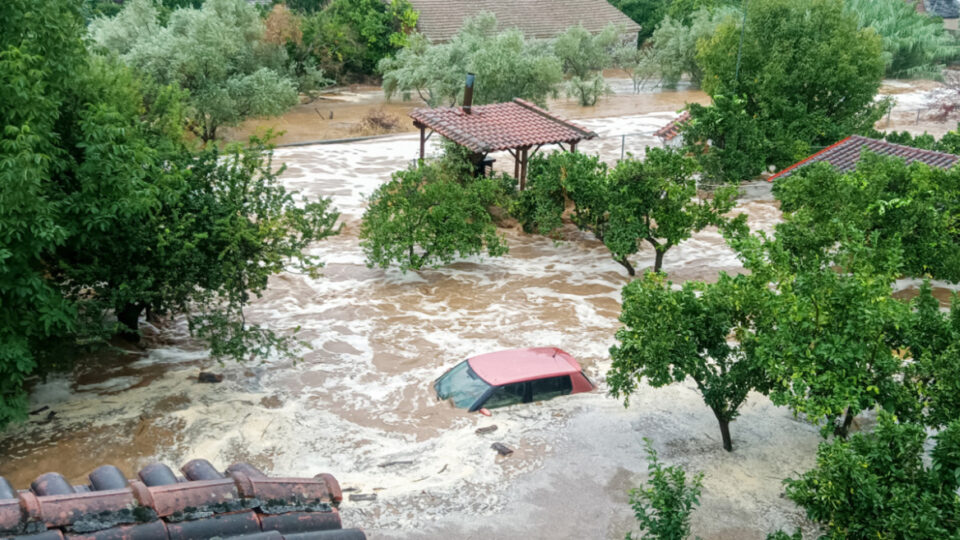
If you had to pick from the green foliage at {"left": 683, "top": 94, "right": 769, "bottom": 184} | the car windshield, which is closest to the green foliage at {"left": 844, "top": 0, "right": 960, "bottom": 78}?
the green foliage at {"left": 683, "top": 94, "right": 769, "bottom": 184}

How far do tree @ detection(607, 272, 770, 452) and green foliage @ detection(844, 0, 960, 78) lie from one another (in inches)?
2148

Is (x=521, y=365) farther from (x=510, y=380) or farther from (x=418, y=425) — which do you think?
(x=418, y=425)

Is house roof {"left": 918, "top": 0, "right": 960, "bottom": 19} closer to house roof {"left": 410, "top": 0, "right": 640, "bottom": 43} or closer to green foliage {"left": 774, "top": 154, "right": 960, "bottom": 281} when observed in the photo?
house roof {"left": 410, "top": 0, "right": 640, "bottom": 43}

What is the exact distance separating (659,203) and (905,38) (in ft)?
162

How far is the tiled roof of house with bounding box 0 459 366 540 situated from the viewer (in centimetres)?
543

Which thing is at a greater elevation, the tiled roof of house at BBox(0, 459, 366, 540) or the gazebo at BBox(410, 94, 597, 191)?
the gazebo at BBox(410, 94, 597, 191)

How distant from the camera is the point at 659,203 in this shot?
20516mm

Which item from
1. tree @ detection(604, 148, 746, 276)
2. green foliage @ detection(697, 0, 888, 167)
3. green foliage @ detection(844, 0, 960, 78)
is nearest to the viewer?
tree @ detection(604, 148, 746, 276)

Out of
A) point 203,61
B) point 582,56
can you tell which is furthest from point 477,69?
point 582,56

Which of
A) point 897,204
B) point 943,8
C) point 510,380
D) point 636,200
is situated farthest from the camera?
point 943,8

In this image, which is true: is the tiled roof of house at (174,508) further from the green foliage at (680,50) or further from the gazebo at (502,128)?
the green foliage at (680,50)

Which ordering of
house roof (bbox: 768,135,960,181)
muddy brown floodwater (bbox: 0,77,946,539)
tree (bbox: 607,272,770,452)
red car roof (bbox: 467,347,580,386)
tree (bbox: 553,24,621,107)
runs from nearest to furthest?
tree (bbox: 607,272,770,452) → muddy brown floodwater (bbox: 0,77,946,539) → red car roof (bbox: 467,347,580,386) → house roof (bbox: 768,135,960,181) → tree (bbox: 553,24,621,107)

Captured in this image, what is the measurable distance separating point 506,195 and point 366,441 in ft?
45.6

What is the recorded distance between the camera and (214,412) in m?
14.8
